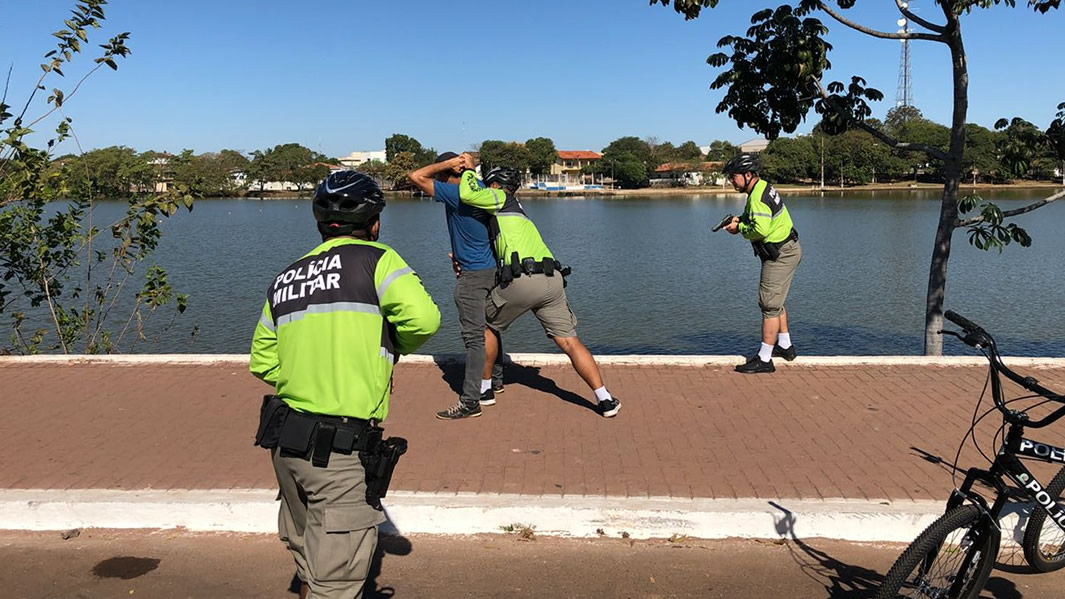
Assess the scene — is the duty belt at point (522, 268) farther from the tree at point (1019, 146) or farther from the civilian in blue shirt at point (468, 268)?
the tree at point (1019, 146)

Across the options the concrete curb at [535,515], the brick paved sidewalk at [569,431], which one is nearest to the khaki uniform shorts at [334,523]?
the concrete curb at [535,515]

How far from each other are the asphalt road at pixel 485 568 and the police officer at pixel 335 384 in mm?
1125

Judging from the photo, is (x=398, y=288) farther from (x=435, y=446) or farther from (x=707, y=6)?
(x=707, y=6)

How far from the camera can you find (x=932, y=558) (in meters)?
3.30

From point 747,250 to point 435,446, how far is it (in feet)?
84.1

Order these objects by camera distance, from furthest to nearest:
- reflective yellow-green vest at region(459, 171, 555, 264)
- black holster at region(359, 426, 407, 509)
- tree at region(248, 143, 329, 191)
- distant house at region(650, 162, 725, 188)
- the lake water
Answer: distant house at region(650, 162, 725, 188)
tree at region(248, 143, 329, 191)
the lake water
reflective yellow-green vest at region(459, 171, 555, 264)
black holster at region(359, 426, 407, 509)

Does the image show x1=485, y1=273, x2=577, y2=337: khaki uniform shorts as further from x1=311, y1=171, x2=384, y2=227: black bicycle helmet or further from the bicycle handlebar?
the bicycle handlebar

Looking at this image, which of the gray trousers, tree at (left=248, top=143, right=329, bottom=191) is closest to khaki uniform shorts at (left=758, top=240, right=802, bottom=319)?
the gray trousers

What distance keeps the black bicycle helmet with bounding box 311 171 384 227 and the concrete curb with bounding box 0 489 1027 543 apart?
2.03 metres

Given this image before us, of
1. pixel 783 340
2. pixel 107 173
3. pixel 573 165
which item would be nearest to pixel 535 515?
pixel 783 340

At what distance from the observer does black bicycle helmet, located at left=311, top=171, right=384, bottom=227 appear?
3.08 metres

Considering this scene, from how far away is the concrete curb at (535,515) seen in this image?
4430mm

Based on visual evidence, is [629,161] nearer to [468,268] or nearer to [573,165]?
[573,165]

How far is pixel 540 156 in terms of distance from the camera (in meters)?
148
